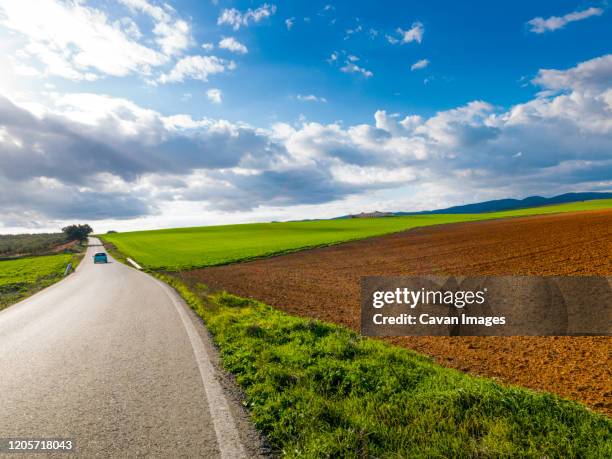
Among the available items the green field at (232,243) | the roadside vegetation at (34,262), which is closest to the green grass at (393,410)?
the roadside vegetation at (34,262)

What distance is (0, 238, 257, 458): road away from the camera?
4234 mm

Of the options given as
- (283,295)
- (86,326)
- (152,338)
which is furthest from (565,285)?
(86,326)

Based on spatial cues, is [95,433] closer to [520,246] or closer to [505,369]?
[505,369]

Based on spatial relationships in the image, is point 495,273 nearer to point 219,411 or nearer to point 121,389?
point 219,411

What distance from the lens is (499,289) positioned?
12.4 metres

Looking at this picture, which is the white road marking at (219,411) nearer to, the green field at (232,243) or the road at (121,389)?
the road at (121,389)

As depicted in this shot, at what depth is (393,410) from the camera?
468cm

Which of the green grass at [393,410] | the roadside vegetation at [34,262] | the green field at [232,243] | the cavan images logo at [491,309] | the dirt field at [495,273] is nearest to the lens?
the green grass at [393,410]

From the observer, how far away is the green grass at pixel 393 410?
12.6 feet

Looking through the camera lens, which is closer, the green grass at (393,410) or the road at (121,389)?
the green grass at (393,410)

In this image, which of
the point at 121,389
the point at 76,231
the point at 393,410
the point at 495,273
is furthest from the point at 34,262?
the point at 76,231

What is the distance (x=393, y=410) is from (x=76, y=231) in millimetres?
139815

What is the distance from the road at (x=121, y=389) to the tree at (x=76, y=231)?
128866 mm

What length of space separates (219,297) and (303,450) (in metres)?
10.4
